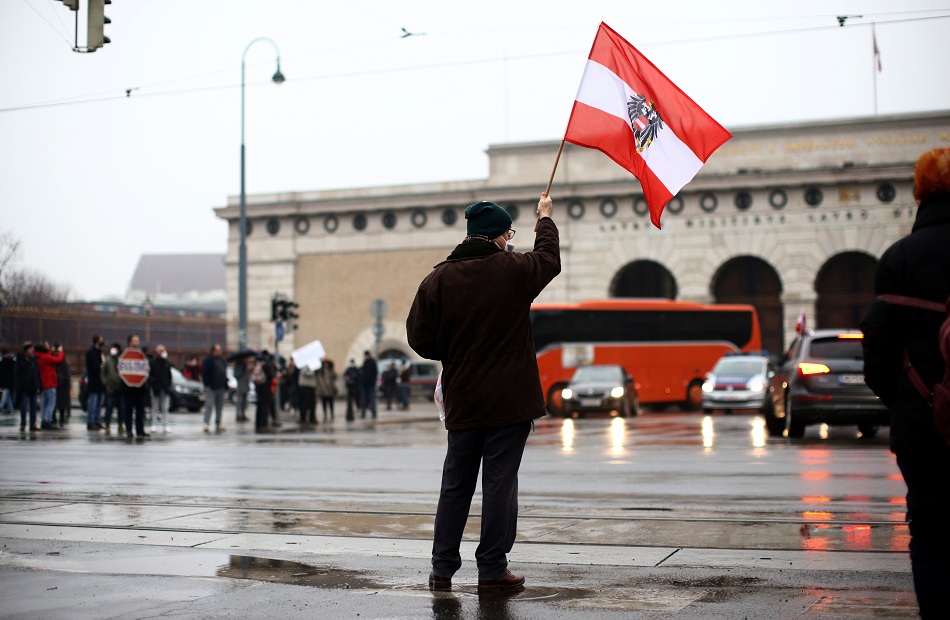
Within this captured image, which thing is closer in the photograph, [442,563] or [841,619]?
[841,619]

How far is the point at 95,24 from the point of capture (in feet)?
53.8

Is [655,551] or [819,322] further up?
[819,322]

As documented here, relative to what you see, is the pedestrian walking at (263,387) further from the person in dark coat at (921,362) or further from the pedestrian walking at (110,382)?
the person in dark coat at (921,362)

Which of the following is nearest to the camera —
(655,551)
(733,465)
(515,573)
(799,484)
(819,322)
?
(515,573)

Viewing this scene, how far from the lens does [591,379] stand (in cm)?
3297

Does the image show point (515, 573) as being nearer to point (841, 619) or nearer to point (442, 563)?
point (442, 563)

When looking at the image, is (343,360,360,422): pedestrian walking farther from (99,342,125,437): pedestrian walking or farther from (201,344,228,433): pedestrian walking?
(99,342,125,437): pedestrian walking

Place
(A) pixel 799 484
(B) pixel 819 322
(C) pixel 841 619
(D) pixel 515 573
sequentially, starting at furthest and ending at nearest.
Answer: (B) pixel 819 322 → (A) pixel 799 484 → (D) pixel 515 573 → (C) pixel 841 619

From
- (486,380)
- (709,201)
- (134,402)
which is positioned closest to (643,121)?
(486,380)

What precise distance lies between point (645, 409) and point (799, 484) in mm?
30829

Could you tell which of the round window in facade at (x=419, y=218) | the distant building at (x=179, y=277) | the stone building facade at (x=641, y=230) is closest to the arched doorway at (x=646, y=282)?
the stone building facade at (x=641, y=230)

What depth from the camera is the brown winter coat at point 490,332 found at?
6176 millimetres

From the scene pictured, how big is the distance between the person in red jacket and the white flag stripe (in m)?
21.1

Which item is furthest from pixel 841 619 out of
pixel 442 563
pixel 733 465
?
pixel 733 465
